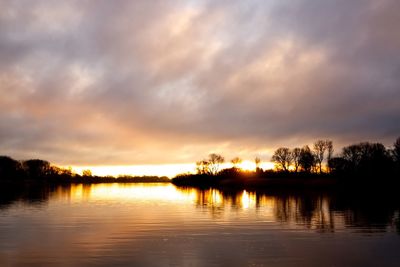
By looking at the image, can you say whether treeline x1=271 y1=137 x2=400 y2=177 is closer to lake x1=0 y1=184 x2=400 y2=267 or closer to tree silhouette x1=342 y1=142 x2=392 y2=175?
tree silhouette x1=342 y1=142 x2=392 y2=175

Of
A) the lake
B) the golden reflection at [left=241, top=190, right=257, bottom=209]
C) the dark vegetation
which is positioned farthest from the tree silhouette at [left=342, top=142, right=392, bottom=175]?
the lake

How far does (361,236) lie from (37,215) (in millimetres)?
30504

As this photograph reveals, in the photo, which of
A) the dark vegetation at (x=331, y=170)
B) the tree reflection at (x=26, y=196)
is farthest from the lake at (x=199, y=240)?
the dark vegetation at (x=331, y=170)

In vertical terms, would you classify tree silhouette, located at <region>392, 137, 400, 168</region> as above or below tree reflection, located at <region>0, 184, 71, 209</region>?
above

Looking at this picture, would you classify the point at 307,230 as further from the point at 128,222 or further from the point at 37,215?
the point at 37,215

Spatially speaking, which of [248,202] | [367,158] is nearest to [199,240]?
[248,202]

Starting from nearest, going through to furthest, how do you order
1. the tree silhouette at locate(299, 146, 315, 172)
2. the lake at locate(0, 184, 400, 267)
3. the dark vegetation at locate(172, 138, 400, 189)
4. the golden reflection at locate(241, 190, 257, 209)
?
the lake at locate(0, 184, 400, 267), the golden reflection at locate(241, 190, 257, 209), the dark vegetation at locate(172, 138, 400, 189), the tree silhouette at locate(299, 146, 315, 172)

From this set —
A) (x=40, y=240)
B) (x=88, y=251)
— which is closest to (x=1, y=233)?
(x=40, y=240)

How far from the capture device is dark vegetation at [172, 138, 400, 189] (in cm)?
10869

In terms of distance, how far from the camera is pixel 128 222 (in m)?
38.9

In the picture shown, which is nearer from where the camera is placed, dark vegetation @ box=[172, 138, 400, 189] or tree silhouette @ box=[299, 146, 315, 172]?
dark vegetation @ box=[172, 138, 400, 189]

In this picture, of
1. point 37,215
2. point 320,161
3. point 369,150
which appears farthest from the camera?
point 320,161

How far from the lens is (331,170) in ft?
534

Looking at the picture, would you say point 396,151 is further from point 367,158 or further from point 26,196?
point 26,196
